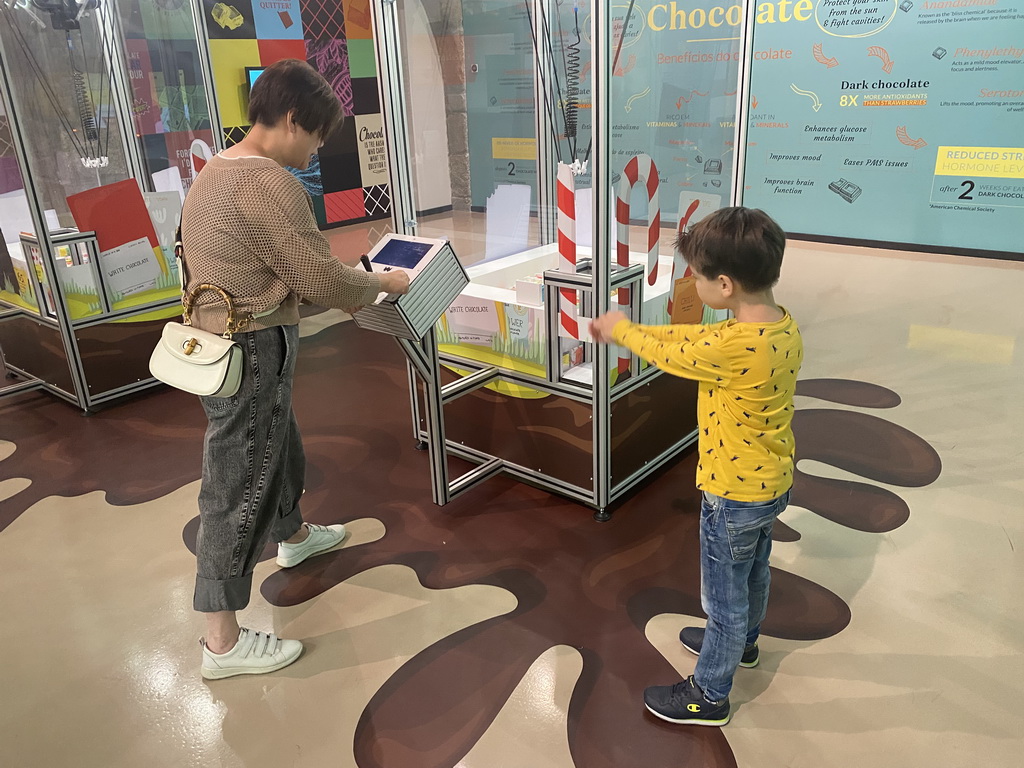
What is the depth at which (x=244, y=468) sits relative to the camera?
75.2 inches

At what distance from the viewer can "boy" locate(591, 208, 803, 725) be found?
151 centimetres

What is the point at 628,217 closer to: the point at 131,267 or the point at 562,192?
the point at 562,192

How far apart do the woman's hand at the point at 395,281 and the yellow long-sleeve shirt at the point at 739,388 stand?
657 mm

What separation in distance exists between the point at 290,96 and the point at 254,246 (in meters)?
0.35

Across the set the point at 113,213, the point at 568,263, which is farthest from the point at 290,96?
the point at 113,213

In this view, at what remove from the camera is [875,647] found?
2074 millimetres

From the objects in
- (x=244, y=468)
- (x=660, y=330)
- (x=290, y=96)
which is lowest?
(x=244, y=468)

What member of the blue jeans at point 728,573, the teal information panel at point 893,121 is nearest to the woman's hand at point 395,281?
the blue jeans at point 728,573

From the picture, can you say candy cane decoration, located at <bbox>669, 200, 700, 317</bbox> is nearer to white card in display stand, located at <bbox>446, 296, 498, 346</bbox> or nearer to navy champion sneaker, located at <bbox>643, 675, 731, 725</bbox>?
white card in display stand, located at <bbox>446, 296, 498, 346</bbox>

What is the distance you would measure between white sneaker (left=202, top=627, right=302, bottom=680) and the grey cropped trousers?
0.13m

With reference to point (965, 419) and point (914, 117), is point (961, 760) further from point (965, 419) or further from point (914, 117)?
point (914, 117)

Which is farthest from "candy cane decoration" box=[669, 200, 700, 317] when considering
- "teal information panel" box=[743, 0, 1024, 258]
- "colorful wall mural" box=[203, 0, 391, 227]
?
"colorful wall mural" box=[203, 0, 391, 227]

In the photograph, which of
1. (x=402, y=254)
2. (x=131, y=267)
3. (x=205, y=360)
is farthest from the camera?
(x=131, y=267)

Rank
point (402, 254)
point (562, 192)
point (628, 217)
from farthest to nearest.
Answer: point (562, 192) → point (628, 217) → point (402, 254)
